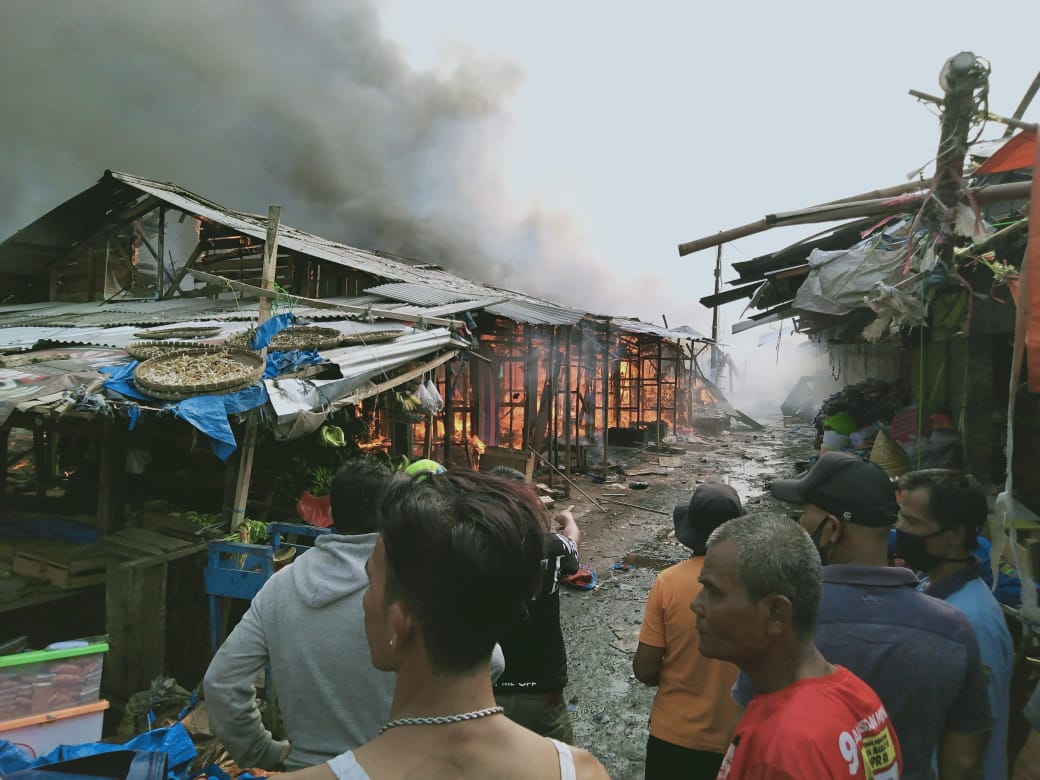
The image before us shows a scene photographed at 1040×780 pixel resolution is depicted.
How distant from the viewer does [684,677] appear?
8.03 ft

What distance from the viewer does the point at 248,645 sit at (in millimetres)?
1939

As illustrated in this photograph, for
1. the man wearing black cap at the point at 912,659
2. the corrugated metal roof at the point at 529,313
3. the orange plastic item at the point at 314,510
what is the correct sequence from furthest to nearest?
the corrugated metal roof at the point at 529,313, the orange plastic item at the point at 314,510, the man wearing black cap at the point at 912,659

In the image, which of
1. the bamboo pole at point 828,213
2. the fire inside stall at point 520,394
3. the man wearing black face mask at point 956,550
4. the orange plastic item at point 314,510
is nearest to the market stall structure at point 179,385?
the fire inside stall at point 520,394

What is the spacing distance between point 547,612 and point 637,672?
0.48 metres

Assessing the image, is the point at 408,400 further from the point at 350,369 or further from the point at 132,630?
the point at 132,630

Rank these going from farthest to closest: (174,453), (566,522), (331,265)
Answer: (331,265), (174,453), (566,522)

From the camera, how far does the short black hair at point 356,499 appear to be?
A: 2.29 m

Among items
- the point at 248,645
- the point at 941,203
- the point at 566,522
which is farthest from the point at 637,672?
the point at 941,203

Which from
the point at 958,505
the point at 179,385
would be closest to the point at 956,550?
the point at 958,505

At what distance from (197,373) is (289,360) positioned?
0.91m

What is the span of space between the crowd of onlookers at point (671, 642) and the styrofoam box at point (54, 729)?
6.40 ft

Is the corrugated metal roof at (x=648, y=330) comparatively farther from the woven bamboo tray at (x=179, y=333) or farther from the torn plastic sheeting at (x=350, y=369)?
the woven bamboo tray at (x=179, y=333)

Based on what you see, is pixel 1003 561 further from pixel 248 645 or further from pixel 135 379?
pixel 135 379

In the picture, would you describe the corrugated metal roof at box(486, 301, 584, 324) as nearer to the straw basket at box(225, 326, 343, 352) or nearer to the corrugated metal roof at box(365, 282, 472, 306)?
the corrugated metal roof at box(365, 282, 472, 306)
